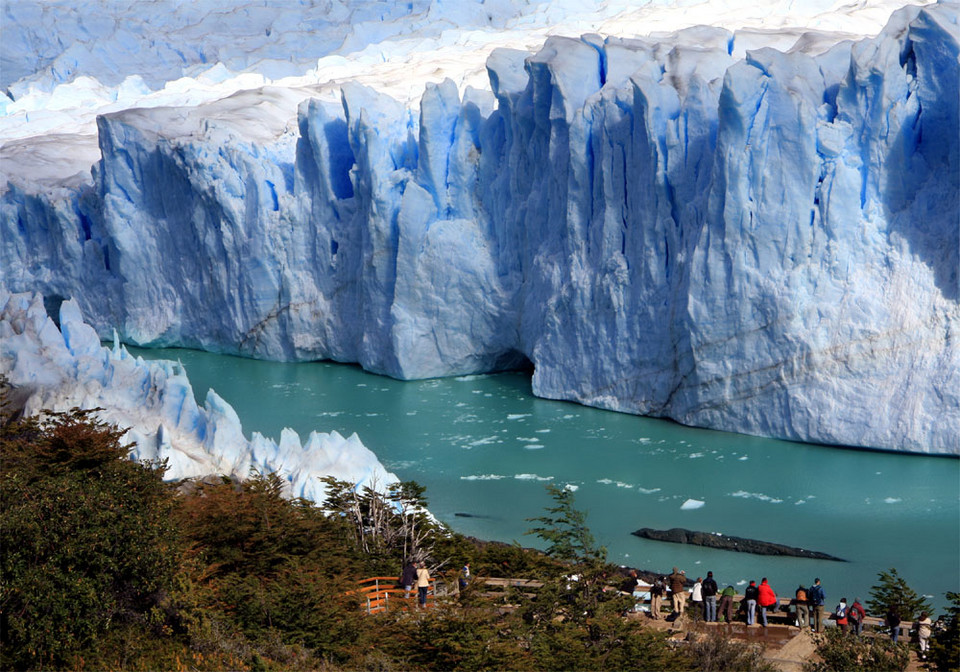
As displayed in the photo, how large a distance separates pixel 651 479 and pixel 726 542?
225 cm

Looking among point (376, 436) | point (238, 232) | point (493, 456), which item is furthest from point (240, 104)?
point (493, 456)

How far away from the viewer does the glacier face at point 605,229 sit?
50.6ft

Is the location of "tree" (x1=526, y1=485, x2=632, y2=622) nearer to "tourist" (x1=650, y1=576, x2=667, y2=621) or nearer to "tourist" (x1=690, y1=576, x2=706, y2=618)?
"tourist" (x1=650, y1=576, x2=667, y2=621)

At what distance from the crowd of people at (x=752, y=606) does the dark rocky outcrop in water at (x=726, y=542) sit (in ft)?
6.22

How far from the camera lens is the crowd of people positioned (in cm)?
960

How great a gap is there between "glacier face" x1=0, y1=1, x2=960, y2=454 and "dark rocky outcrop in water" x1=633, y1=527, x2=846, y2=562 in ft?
11.9

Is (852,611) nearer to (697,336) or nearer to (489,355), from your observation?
(697,336)

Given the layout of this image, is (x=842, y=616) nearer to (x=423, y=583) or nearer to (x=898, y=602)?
(x=898, y=602)

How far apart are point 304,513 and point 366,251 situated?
33.6 ft

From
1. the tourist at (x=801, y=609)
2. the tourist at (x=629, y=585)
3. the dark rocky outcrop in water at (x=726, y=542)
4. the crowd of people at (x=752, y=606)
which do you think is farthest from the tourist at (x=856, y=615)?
the dark rocky outcrop in water at (x=726, y=542)

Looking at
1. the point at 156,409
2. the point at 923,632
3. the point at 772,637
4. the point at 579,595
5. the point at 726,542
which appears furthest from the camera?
the point at 156,409

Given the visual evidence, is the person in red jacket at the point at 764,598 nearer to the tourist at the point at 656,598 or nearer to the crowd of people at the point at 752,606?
the crowd of people at the point at 752,606

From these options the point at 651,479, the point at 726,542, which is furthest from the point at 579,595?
the point at 651,479

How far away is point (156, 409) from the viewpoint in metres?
15.4
